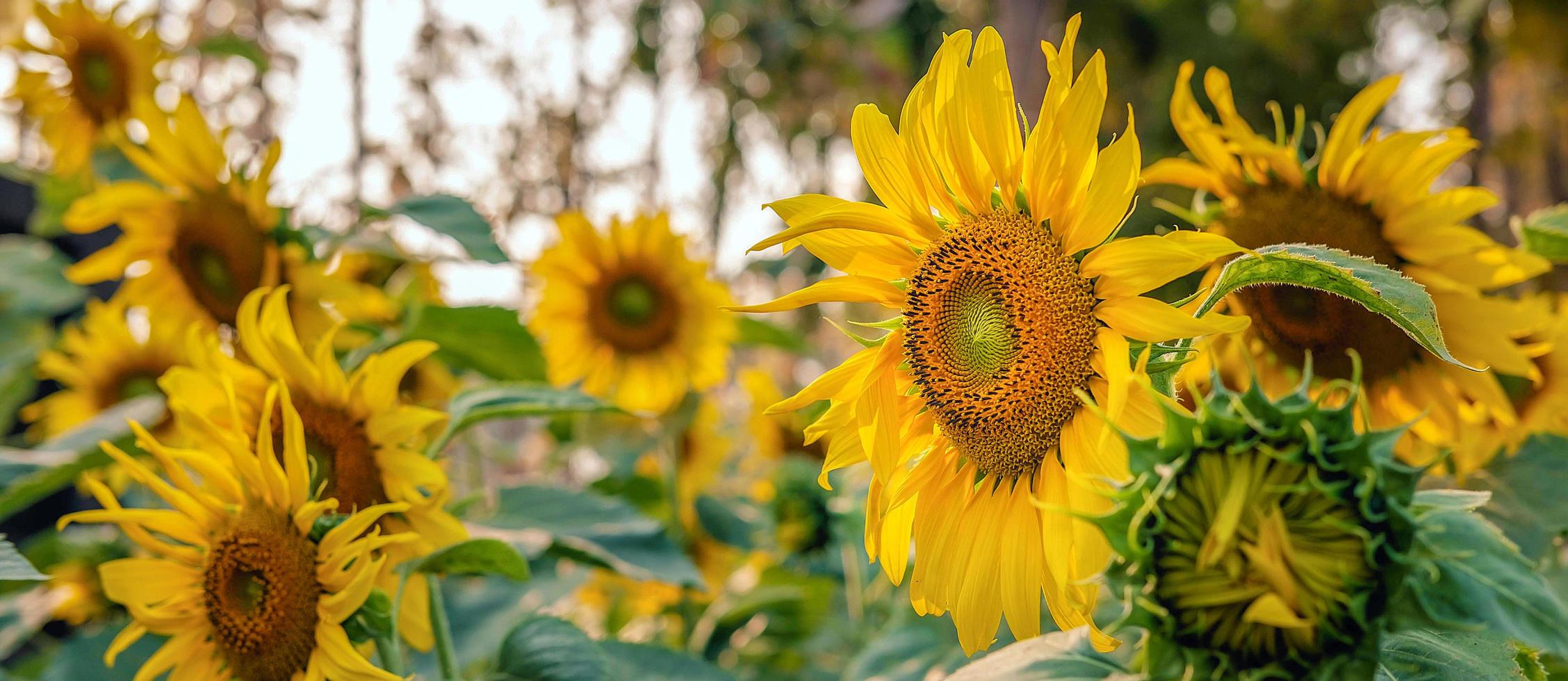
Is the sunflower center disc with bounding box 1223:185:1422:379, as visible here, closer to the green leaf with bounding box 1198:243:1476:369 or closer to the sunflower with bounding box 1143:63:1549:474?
the sunflower with bounding box 1143:63:1549:474

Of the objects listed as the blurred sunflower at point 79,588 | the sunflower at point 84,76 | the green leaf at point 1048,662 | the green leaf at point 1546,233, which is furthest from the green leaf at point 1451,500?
the sunflower at point 84,76

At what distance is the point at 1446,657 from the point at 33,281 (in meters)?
1.85

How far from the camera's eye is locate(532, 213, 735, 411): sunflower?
6.15 feet

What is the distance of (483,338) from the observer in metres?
1.16

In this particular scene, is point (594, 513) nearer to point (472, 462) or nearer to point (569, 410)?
point (569, 410)


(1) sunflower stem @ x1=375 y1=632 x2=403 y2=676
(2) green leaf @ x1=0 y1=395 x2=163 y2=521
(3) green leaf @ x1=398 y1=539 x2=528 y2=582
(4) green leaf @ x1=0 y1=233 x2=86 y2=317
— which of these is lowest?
(4) green leaf @ x1=0 y1=233 x2=86 y2=317

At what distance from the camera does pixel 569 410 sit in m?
0.83

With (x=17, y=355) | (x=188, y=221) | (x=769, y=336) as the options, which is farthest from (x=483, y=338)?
(x=17, y=355)

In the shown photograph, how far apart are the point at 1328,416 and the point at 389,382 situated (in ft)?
2.09

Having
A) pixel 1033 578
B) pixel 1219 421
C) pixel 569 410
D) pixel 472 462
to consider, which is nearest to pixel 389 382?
pixel 569 410

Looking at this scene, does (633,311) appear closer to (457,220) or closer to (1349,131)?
(457,220)

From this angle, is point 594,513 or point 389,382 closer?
point 389,382

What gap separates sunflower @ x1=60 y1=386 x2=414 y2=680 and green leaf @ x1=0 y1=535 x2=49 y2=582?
0.11 ft

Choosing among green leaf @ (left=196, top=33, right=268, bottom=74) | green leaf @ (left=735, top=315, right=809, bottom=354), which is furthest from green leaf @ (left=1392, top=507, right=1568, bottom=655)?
green leaf @ (left=196, top=33, right=268, bottom=74)
